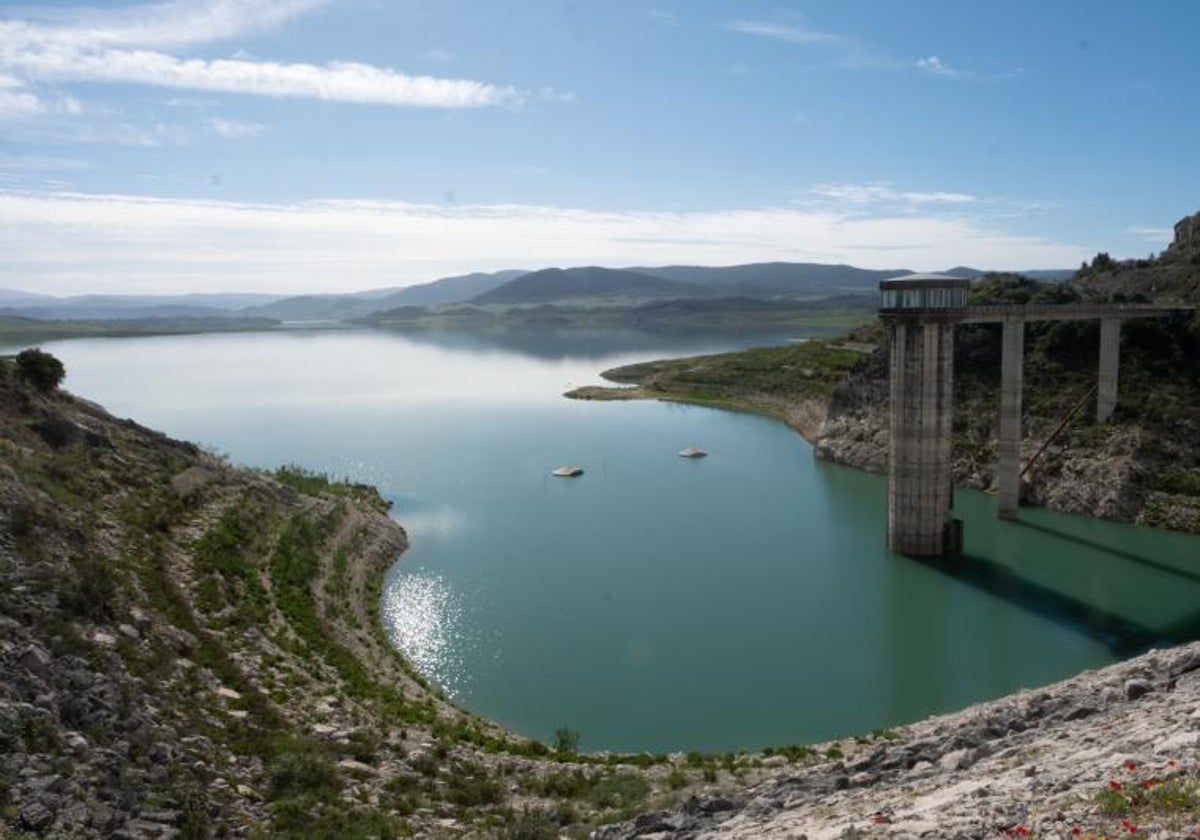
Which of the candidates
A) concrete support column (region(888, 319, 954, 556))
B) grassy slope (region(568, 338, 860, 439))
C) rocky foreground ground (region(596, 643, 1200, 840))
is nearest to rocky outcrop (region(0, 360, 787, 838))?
rocky foreground ground (region(596, 643, 1200, 840))

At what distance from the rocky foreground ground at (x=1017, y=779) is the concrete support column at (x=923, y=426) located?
1948 centimetres

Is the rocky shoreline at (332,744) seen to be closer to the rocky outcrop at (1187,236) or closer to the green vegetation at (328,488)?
the green vegetation at (328,488)

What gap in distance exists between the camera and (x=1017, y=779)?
13.7 meters

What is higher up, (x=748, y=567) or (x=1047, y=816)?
(x=1047, y=816)

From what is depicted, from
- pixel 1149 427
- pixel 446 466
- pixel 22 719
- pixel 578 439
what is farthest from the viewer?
pixel 578 439

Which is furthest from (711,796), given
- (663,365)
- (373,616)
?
(663,365)

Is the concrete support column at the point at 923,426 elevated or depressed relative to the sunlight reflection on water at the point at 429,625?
elevated

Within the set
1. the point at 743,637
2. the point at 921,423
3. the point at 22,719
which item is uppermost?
the point at 921,423

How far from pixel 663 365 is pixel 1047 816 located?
122561 mm

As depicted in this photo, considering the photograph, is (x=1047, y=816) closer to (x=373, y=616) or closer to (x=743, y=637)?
(x=743, y=637)

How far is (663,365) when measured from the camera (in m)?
134

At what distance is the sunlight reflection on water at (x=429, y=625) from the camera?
98.0 feet

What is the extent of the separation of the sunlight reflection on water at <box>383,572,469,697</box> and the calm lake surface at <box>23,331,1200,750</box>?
0.11 meters

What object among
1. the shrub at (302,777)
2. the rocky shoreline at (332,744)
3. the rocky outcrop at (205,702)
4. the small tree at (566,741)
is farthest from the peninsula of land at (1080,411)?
the shrub at (302,777)
